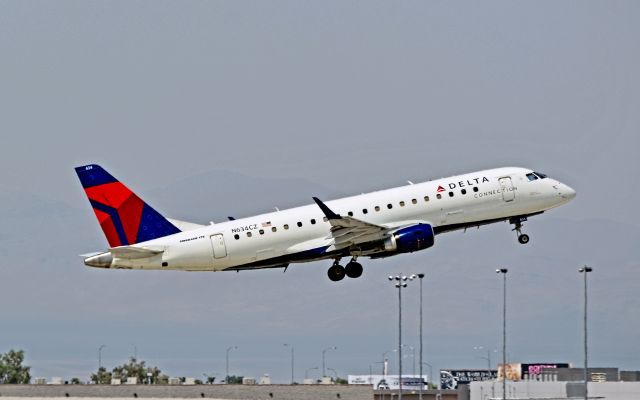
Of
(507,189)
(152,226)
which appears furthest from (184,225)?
(507,189)

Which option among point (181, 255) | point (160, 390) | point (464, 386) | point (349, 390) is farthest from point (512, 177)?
point (464, 386)

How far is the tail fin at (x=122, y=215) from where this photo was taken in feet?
328

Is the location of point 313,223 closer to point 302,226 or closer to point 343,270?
point 302,226

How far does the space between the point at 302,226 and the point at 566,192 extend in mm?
20466

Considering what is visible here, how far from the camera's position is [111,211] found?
330 ft

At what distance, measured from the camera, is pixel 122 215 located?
10031cm

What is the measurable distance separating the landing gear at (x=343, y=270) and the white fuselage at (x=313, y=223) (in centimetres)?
194

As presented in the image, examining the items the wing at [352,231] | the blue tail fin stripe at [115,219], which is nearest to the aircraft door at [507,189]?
the wing at [352,231]

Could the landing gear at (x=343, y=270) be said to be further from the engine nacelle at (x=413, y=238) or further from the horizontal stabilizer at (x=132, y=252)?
the horizontal stabilizer at (x=132, y=252)

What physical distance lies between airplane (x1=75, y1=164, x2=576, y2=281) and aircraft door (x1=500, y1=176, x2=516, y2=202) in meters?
0.06

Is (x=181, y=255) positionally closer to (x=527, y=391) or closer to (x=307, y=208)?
(x=307, y=208)

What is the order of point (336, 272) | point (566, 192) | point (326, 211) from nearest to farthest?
1. point (326, 211)
2. point (336, 272)
3. point (566, 192)

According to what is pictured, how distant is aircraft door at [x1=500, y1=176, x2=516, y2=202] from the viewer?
10138 centimetres

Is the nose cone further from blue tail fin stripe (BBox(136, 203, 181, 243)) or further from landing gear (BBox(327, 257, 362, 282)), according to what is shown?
blue tail fin stripe (BBox(136, 203, 181, 243))
